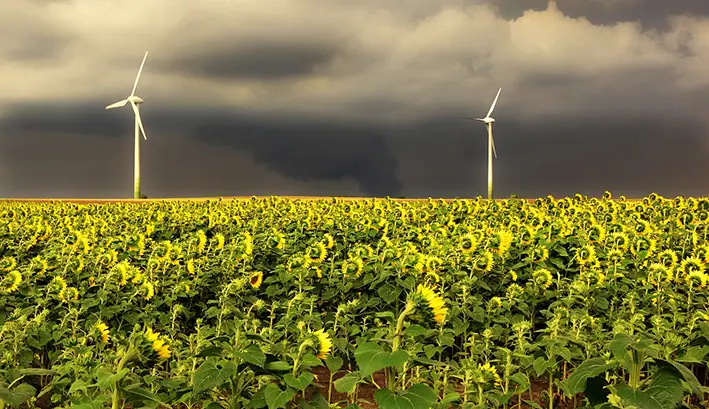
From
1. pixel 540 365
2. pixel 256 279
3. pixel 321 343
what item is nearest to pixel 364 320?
pixel 540 365

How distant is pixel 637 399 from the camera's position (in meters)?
2.91

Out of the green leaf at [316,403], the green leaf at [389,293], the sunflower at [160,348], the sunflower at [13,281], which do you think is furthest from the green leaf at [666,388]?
the sunflower at [13,281]

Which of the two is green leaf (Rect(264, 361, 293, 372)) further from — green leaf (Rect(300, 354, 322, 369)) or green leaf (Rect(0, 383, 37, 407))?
green leaf (Rect(0, 383, 37, 407))

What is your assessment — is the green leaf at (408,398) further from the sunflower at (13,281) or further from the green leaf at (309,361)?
the sunflower at (13,281)

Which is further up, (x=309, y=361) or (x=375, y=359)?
(x=375, y=359)

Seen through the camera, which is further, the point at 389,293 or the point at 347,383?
the point at 389,293

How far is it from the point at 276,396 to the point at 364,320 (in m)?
3.34

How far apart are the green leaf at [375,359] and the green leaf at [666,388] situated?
1.23 metres

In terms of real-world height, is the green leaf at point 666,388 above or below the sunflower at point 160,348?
below

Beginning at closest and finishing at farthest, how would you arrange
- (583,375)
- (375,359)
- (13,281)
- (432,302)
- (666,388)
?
(375,359), (666,388), (583,375), (432,302), (13,281)

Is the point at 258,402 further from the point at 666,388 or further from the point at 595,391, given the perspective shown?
the point at 666,388

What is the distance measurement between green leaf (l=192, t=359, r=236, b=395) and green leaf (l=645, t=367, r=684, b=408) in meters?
2.06

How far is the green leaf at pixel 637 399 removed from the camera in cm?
289

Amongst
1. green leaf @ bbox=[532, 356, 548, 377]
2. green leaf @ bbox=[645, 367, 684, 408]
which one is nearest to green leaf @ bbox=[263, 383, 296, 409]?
green leaf @ bbox=[645, 367, 684, 408]
